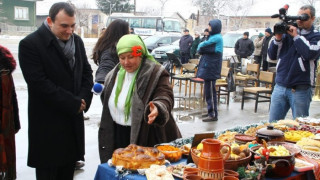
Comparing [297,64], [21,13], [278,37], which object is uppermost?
[21,13]

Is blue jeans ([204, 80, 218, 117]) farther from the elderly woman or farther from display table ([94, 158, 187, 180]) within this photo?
display table ([94, 158, 187, 180])

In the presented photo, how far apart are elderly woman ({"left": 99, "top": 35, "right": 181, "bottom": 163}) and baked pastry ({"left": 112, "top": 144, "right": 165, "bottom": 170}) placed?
32 cm

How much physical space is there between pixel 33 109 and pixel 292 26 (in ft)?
8.78

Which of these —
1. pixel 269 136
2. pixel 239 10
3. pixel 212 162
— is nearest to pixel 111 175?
pixel 212 162

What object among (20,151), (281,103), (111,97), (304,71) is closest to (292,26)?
(304,71)

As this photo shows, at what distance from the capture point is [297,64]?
12.6 ft

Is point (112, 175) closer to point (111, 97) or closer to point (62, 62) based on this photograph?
point (111, 97)

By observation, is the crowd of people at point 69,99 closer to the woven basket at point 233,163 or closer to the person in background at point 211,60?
the woven basket at point 233,163

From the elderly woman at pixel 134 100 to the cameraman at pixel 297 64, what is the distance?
1.66 metres

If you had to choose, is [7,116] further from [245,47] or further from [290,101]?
[245,47]

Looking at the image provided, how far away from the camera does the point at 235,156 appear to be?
2137 millimetres

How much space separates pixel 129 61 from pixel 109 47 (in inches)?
44.6

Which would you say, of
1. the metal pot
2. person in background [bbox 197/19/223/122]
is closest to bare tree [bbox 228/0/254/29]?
person in background [bbox 197/19/223/122]

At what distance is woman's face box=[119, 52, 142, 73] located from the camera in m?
2.66
